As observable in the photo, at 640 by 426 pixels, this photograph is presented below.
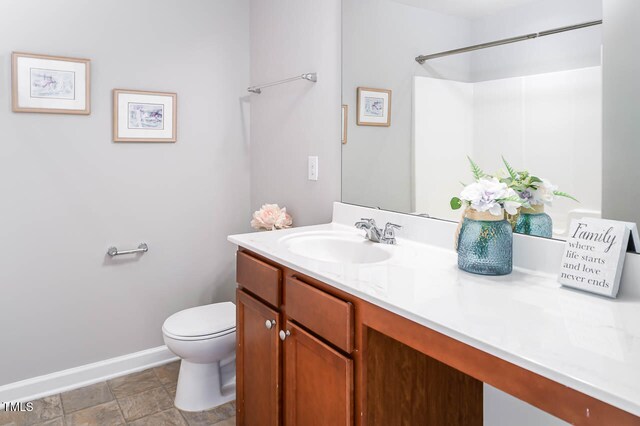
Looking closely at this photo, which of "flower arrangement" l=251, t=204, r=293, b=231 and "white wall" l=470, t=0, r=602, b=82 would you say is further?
"flower arrangement" l=251, t=204, r=293, b=231

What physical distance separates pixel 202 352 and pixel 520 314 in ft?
5.06

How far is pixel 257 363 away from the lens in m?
1.65

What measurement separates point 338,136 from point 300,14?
2.38ft

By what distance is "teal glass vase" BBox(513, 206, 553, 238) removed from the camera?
1266mm

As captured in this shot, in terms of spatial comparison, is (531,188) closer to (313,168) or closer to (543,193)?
(543,193)

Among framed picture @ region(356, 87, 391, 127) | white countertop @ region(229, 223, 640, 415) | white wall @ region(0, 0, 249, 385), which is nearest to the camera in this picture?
white countertop @ region(229, 223, 640, 415)

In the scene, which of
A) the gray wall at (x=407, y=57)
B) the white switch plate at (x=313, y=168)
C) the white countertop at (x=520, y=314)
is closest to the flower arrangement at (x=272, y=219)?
the white switch plate at (x=313, y=168)

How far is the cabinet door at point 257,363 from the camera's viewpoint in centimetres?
152

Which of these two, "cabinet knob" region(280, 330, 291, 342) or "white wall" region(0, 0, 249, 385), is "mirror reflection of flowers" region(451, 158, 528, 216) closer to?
"cabinet knob" region(280, 330, 291, 342)

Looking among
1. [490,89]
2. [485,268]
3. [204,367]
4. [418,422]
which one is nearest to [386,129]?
[490,89]

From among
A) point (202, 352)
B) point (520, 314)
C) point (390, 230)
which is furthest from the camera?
point (202, 352)

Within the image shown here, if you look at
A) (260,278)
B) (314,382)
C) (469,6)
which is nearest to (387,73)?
(469,6)

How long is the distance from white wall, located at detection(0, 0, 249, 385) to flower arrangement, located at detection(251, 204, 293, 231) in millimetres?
488

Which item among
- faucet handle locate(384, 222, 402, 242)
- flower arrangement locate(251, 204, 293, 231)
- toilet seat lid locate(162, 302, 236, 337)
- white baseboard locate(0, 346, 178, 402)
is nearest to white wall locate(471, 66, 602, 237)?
faucet handle locate(384, 222, 402, 242)
